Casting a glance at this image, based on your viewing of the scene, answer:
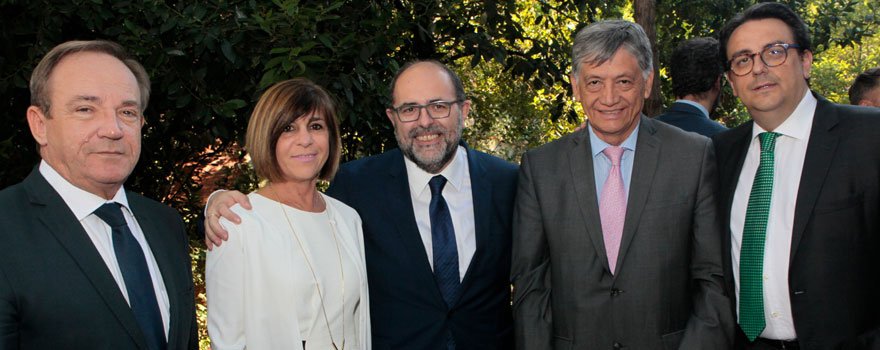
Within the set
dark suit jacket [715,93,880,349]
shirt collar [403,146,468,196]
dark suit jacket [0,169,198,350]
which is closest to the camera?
dark suit jacket [0,169,198,350]

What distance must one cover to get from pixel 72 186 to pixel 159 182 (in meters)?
4.05

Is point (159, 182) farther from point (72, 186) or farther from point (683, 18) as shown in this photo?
point (683, 18)

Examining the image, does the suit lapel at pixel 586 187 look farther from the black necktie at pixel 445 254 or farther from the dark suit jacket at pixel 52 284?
the dark suit jacket at pixel 52 284

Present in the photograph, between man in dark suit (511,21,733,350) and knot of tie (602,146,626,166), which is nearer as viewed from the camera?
man in dark suit (511,21,733,350)

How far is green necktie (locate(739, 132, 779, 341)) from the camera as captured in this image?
8.61ft

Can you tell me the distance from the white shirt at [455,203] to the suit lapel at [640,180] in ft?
2.36

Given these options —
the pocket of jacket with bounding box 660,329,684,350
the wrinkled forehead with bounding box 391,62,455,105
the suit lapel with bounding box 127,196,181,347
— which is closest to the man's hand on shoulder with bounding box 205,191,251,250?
the suit lapel with bounding box 127,196,181,347

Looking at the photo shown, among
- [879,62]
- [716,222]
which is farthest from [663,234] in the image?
[879,62]

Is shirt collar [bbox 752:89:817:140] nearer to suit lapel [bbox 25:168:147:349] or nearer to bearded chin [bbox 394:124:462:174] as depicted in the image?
bearded chin [bbox 394:124:462:174]

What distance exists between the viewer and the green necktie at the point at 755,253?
8.61ft

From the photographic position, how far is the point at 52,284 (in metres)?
1.93

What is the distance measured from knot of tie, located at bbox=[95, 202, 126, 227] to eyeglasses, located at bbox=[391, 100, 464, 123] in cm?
137

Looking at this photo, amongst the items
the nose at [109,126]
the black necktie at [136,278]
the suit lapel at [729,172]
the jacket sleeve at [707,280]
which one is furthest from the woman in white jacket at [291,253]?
the suit lapel at [729,172]

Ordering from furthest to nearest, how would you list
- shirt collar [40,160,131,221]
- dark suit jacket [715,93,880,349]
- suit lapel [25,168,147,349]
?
dark suit jacket [715,93,880,349] < shirt collar [40,160,131,221] < suit lapel [25,168,147,349]
